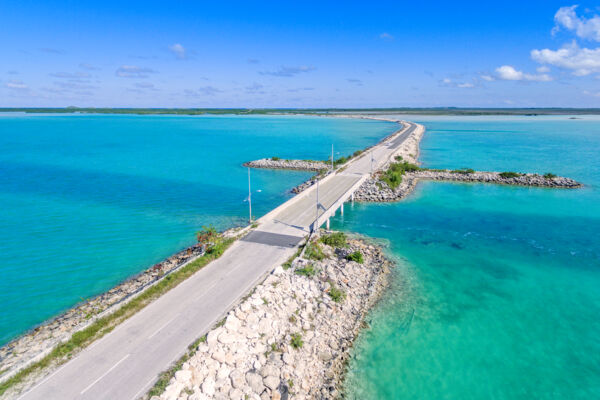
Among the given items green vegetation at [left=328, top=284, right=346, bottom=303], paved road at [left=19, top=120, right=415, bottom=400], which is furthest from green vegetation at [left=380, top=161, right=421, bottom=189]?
green vegetation at [left=328, top=284, right=346, bottom=303]

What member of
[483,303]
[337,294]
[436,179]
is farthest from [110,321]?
[436,179]

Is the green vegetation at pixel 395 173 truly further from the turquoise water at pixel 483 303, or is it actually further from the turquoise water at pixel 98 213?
the turquoise water at pixel 98 213

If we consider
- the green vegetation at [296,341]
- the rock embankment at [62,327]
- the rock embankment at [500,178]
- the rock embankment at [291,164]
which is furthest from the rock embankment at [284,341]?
the rock embankment at [291,164]

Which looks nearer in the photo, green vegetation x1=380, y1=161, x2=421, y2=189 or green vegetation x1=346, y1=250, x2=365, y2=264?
green vegetation x1=346, y1=250, x2=365, y2=264

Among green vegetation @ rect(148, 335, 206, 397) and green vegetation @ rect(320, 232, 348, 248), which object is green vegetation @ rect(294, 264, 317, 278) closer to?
green vegetation @ rect(320, 232, 348, 248)

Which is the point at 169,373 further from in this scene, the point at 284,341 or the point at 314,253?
the point at 314,253
